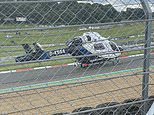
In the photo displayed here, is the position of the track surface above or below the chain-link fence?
below

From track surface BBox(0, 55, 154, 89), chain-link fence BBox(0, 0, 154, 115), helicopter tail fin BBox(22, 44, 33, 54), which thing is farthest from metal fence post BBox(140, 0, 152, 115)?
helicopter tail fin BBox(22, 44, 33, 54)

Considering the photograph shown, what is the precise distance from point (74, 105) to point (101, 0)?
3.37ft

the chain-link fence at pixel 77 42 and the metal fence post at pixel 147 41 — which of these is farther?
the metal fence post at pixel 147 41

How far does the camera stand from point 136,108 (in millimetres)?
1628

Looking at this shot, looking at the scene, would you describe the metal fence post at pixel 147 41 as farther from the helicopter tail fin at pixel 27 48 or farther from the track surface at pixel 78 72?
the helicopter tail fin at pixel 27 48

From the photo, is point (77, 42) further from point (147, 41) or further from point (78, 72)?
point (78, 72)

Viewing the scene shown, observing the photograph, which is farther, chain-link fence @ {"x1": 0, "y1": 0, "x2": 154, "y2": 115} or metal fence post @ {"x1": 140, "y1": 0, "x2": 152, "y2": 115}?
metal fence post @ {"x1": 140, "y1": 0, "x2": 152, "y2": 115}

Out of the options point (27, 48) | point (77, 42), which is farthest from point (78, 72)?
point (77, 42)

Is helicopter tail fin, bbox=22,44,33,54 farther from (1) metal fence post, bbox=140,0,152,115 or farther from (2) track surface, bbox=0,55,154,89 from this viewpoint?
(1) metal fence post, bbox=140,0,152,115

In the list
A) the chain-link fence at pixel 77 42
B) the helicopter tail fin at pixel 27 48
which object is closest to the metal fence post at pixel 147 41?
the chain-link fence at pixel 77 42

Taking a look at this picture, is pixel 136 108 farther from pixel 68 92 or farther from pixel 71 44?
pixel 68 92

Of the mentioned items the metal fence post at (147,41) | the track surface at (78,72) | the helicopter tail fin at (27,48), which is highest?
the metal fence post at (147,41)

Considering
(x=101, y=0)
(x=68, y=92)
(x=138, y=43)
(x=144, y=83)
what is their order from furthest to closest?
(x=68, y=92) → (x=138, y=43) → (x=144, y=83) → (x=101, y=0)

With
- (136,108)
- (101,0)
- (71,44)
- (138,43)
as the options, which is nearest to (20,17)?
(71,44)
